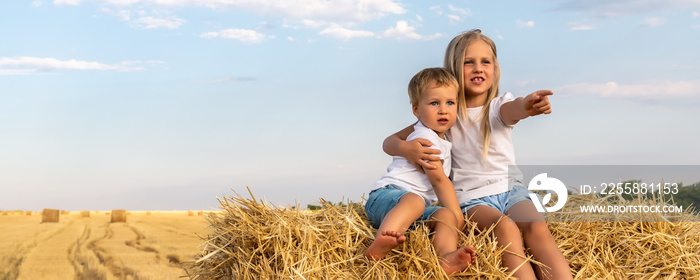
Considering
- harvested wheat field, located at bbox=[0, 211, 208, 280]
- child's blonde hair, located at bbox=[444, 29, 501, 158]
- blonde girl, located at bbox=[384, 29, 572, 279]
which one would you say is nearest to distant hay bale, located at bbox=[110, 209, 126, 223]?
harvested wheat field, located at bbox=[0, 211, 208, 280]

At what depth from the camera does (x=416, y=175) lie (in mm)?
2760

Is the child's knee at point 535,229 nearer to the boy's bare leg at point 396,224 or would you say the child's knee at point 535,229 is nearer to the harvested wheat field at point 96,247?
the boy's bare leg at point 396,224

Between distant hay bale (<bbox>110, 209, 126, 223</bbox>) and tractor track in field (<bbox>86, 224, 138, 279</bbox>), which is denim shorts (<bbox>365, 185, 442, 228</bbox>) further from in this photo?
distant hay bale (<bbox>110, 209, 126, 223</bbox>)

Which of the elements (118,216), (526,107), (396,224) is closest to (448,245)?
(396,224)

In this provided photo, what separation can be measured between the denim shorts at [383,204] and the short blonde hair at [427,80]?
0.44m

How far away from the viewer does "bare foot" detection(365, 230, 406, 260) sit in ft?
7.50

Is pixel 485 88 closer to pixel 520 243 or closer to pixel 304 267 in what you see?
pixel 520 243

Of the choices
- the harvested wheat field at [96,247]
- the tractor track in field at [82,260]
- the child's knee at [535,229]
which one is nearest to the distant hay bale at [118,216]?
the harvested wheat field at [96,247]

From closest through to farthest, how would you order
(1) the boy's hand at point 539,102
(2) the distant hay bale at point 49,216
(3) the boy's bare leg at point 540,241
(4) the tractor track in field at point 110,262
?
(3) the boy's bare leg at point 540,241, (1) the boy's hand at point 539,102, (4) the tractor track in field at point 110,262, (2) the distant hay bale at point 49,216

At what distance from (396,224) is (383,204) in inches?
7.7

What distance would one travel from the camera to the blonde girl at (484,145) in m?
2.65

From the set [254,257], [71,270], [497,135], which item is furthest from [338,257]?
[71,270]

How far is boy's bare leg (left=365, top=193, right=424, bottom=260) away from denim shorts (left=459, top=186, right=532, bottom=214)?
341mm

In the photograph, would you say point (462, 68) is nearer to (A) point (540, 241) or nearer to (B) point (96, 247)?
(A) point (540, 241)
